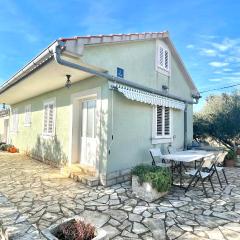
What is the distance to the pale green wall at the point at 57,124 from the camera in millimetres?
8336

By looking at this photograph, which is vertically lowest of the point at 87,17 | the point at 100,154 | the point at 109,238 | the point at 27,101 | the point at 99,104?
the point at 109,238

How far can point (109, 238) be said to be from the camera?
13.9 feet

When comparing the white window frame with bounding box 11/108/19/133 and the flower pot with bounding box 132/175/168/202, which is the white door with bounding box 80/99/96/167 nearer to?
the flower pot with bounding box 132/175/168/202

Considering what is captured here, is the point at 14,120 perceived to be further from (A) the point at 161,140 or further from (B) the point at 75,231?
(B) the point at 75,231

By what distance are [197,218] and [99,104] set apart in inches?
210

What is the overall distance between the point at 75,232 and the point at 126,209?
2545 mm

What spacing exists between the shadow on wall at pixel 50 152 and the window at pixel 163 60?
6934 millimetres

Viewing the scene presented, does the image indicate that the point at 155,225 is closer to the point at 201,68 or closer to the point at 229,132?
the point at 229,132

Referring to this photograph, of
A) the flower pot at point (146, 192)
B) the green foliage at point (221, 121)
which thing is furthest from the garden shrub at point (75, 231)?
the green foliage at point (221, 121)

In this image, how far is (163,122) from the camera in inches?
436

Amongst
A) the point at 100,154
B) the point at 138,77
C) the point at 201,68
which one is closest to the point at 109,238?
the point at 100,154

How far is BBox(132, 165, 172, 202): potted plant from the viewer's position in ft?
20.9

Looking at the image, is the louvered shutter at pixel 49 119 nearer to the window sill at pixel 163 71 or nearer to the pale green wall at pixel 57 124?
the pale green wall at pixel 57 124

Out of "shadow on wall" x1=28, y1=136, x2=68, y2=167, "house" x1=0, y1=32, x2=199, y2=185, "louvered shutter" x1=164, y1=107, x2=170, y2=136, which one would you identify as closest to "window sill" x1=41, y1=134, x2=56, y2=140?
"house" x1=0, y1=32, x2=199, y2=185
